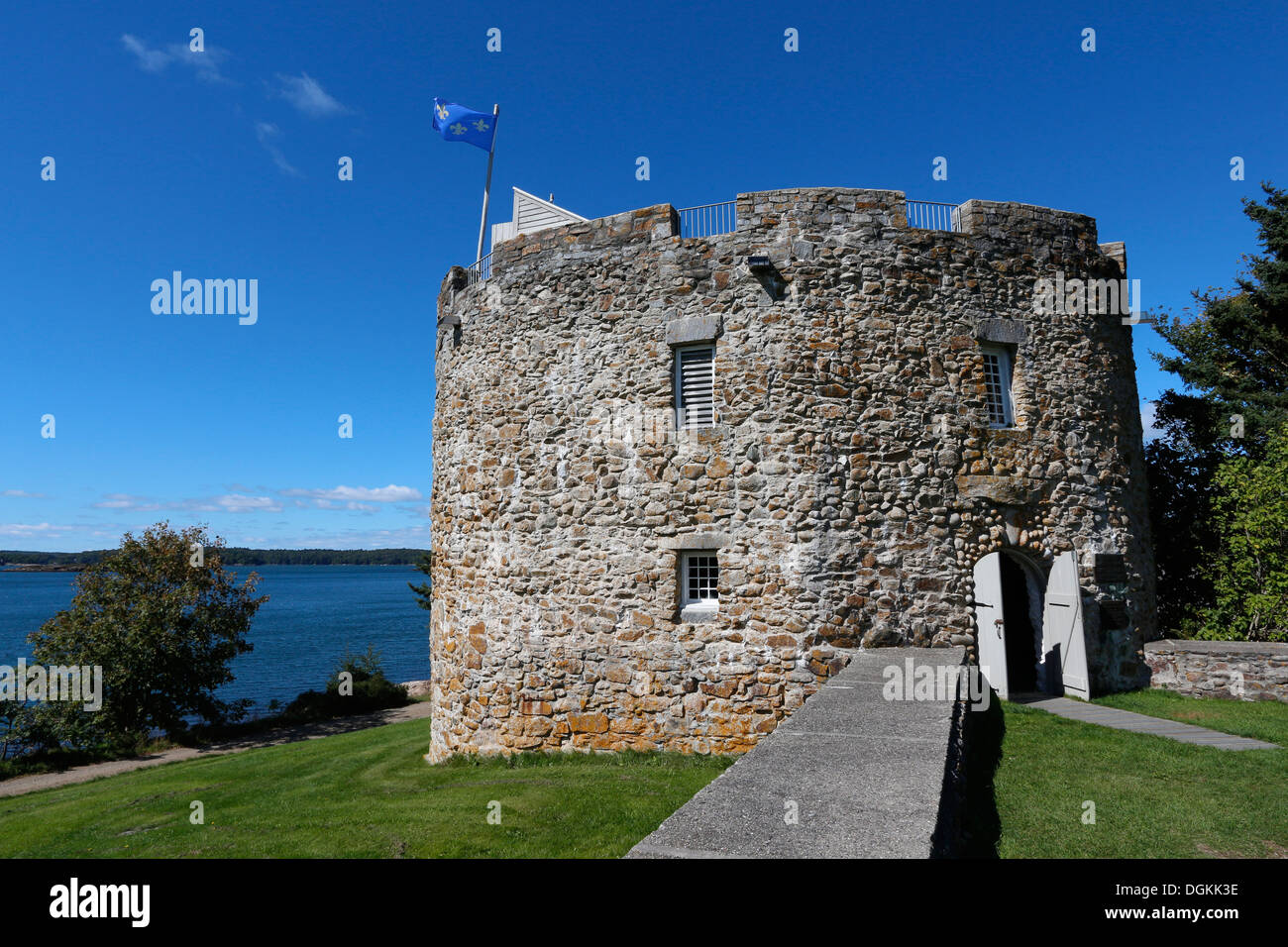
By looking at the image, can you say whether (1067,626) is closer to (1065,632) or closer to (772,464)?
(1065,632)

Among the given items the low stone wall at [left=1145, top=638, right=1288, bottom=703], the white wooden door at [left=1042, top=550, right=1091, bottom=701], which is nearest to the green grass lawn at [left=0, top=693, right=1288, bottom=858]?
the low stone wall at [left=1145, top=638, right=1288, bottom=703]

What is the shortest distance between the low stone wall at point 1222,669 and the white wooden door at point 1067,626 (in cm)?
176

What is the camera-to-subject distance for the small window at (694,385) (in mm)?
11156

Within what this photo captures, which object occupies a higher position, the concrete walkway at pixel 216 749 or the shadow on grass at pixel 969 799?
the shadow on grass at pixel 969 799

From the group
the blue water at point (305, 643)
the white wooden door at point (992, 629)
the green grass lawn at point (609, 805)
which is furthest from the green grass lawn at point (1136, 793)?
the blue water at point (305, 643)

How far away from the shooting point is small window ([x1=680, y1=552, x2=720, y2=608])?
10.8 metres

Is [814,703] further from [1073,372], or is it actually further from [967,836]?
[1073,372]

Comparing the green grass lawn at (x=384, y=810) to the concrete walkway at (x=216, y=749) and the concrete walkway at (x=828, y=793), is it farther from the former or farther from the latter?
the concrete walkway at (x=216, y=749)

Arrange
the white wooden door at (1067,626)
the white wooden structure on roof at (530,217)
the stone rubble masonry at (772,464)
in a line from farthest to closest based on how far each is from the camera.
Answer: the white wooden structure on roof at (530,217) < the white wooden door at (1067,626) < the stone rubble masonry at (772,464)

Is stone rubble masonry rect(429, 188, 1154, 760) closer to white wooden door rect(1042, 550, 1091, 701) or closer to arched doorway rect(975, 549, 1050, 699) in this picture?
white wooden door rect(1042, 550, 1091, 701)

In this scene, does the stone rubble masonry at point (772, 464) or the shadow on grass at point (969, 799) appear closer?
the shadow on grass at point (969, 799)
